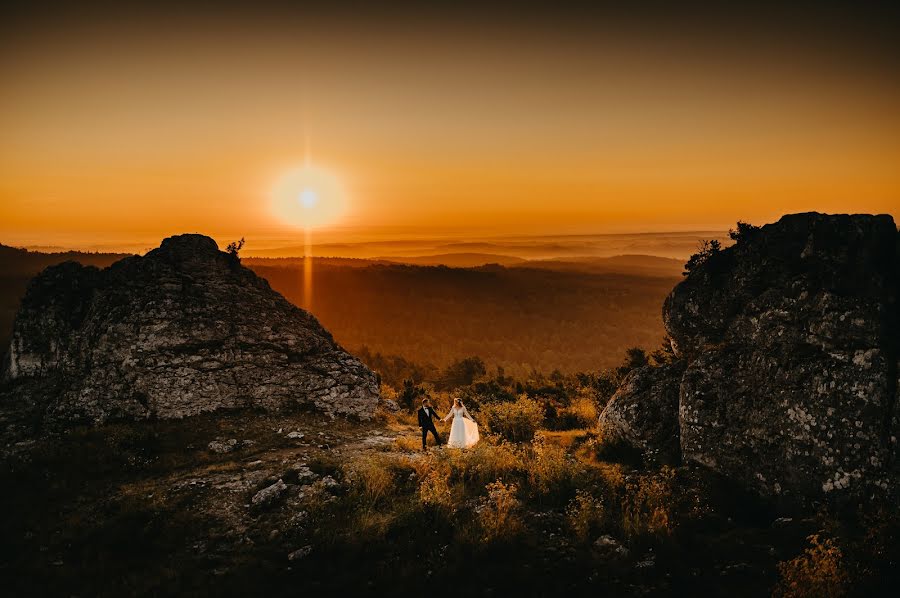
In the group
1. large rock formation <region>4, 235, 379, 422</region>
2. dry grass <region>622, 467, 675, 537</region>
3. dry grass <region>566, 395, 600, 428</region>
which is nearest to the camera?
dry grass <region>622, 467, 675, 537</region>

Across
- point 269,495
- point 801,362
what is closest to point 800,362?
point 801,362

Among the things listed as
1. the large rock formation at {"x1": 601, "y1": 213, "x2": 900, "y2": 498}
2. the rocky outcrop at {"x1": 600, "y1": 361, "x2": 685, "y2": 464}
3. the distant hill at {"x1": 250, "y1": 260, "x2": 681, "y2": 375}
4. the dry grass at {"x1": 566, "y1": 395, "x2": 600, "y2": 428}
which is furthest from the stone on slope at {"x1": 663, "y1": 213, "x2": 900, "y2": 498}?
the distant hill at {"x1": 250, "y1": 260, "x2": 681, "y2": 375}

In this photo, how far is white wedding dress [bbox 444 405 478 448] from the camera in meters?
15.4

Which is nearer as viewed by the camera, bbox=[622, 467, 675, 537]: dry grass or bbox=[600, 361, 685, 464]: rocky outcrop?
bbox=[622, 467, 675, 537]: dry grass

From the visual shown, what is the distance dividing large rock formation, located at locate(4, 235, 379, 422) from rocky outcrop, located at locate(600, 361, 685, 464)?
9.94 meters

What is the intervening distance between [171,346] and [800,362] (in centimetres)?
2022

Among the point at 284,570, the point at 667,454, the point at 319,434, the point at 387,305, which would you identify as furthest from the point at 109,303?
the point at 387,305

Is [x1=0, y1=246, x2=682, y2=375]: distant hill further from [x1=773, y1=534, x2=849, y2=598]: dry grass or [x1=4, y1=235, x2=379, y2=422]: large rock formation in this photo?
[x1=773, y1=534, x2=849, y2=598]: dry grass

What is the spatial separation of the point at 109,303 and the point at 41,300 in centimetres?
420

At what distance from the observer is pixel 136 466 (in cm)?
1277

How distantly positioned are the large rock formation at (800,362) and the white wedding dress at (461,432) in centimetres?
673

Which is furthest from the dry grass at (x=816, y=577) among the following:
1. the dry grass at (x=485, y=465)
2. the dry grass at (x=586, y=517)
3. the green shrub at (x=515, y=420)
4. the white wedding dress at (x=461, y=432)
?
the green shrub at (x=515, y=420)

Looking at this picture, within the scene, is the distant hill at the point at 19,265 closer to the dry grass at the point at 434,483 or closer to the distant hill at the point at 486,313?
the distant hill at the point at 486,313

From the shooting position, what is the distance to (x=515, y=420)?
59.1 ft
